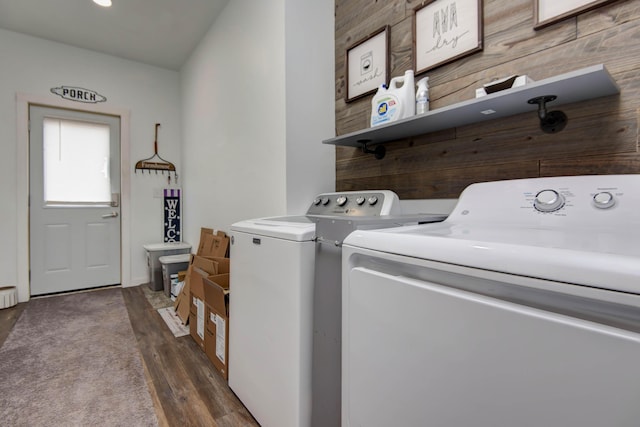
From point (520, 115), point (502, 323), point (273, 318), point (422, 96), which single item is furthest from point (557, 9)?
point (273, 318)

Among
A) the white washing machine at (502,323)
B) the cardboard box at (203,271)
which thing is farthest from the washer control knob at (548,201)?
the cardboard box at (203,271)

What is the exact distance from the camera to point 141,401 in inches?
59.8

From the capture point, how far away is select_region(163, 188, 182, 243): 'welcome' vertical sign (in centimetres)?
379

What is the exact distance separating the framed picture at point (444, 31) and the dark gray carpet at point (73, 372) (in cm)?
211

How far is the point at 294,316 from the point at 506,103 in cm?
106

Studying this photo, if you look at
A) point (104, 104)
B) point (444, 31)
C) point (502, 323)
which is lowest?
point (502, 323)

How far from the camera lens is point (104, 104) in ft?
11.2

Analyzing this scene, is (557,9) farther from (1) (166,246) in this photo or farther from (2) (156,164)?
(2) (156,164)

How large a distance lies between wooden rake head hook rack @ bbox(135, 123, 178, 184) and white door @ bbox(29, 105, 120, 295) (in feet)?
0.83

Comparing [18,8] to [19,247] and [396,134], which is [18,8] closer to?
[19,247]

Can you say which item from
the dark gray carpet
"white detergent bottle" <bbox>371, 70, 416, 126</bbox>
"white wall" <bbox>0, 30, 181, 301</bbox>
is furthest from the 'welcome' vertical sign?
"white detergent bottle" <bbox>371, 70, 416, 126</bbox>

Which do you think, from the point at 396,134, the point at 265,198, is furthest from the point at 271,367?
the point at 396,134

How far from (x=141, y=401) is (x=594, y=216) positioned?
2.02 metres

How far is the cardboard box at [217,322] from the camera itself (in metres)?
1.66
